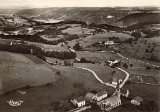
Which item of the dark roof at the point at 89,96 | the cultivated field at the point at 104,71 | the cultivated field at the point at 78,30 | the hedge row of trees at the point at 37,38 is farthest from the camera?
the cultivated field at the point at 78,30

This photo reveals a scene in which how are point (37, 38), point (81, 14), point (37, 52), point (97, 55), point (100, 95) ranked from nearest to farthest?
1. point (100, 95)
2. point (81, 14)
3. point (37, 38)
4. point (37, 52)
5. point (97, 55)

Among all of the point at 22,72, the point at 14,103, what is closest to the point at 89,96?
the point at 14,103

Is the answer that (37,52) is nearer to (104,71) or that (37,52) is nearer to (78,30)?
(78,30)

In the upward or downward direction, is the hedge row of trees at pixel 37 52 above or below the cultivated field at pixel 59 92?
above

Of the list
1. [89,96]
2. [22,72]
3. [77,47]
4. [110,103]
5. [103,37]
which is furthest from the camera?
[77,47]

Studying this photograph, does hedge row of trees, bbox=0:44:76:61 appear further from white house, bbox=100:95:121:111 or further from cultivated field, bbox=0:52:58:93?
white house, bbox=100:95:121:111

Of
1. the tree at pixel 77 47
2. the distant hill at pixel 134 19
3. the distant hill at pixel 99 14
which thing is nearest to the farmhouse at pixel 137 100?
the distant hill at pixel 99 14

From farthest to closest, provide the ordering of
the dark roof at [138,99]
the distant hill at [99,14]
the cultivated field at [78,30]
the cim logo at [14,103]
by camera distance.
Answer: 1. the cultivated field at [78,30]
2. the distant hill at [99,14]
3. the dark roof at [138,99]
4. the cim logo at [14,103]

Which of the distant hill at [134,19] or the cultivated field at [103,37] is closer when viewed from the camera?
the distant hill at [134,19]

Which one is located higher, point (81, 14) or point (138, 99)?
point (81, 14)

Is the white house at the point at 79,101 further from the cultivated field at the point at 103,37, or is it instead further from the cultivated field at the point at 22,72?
the cultivated field at the point at 103,37
